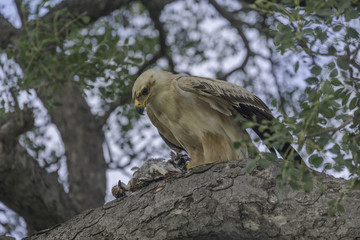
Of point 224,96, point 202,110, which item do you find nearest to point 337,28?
point 224,96

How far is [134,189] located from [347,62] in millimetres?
2148

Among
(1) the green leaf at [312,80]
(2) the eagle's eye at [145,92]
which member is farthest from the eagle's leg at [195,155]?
(1) the green leaf at [312,80]

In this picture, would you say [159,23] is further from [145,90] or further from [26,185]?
[145,90]

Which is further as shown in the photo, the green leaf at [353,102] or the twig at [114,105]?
the twig at [114,105]

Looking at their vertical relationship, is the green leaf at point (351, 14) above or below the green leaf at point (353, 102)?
above

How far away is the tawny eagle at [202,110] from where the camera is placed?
205 inches

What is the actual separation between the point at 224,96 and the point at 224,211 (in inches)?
60.6

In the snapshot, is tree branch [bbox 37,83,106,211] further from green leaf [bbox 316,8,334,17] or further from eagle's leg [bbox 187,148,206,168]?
green leaf [bbox 316,8,334,17]

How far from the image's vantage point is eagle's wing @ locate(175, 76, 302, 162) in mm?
5125

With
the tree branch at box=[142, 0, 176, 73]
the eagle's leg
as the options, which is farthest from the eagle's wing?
the tree branch at box=[142, 0, 176, 73]

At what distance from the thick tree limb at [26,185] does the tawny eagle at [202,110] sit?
6.08 feet

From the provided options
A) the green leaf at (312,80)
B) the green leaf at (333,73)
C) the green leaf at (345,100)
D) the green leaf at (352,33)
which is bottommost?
the green leaf at (345,100)

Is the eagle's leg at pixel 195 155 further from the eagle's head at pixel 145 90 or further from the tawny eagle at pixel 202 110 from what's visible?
the eagle's head at pixel 145 90

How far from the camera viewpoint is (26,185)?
21.6ft
